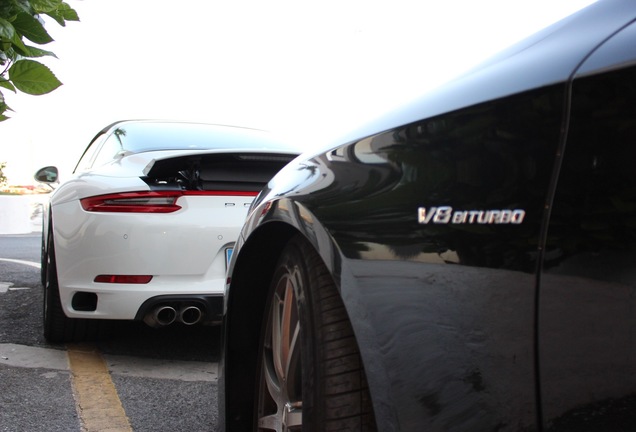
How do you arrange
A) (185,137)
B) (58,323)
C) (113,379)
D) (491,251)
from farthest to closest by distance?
1. (185,137)
2. (58,323)
3. (113,379)
4. (491,251)

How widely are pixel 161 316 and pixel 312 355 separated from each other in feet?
7.28

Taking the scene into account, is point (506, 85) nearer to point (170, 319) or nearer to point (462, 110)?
point (462, 110)

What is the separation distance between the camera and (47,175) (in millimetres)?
5984

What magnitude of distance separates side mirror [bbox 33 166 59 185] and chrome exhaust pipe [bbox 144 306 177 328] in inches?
117

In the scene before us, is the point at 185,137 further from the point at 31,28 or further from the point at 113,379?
the point at 31,28

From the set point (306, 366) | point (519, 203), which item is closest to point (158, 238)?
point (306, 366)

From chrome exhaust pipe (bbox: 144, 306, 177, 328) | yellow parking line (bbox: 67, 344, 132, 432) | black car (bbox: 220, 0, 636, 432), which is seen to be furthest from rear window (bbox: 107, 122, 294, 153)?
black car (bbox: 220, 0, 636, 432)

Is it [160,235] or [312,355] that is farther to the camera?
[160,235]

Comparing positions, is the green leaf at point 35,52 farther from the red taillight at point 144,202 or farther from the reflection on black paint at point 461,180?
the reflection on black paint at point 461,180

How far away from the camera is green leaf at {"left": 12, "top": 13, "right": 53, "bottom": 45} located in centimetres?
231

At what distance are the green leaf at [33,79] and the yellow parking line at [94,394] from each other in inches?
51.5

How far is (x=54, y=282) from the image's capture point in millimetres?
3861

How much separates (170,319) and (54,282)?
82 centimetres

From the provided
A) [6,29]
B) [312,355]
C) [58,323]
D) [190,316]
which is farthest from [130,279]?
[312,355]
